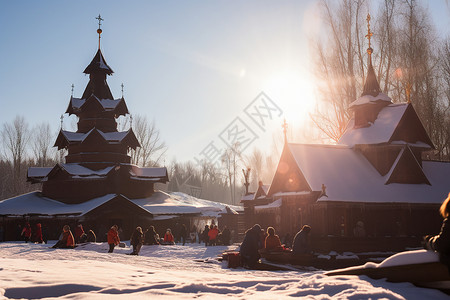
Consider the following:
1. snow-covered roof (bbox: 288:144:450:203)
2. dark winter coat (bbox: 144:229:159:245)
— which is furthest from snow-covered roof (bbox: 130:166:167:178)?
snow-covered roof (bbox: 288:144:450:203)

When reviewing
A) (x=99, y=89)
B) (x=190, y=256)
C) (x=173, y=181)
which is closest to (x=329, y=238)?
(x=190, y=256)

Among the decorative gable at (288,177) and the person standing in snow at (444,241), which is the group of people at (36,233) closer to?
the decorative gable at (288,177)

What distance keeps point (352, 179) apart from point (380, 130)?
17.8 ft

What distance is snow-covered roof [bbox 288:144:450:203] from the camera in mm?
26266

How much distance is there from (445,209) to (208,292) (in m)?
3.80

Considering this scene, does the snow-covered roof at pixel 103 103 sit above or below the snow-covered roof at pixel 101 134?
above

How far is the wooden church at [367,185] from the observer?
2581 centimetres

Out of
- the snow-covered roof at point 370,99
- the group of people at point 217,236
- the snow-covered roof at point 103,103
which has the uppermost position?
the snow-covered roof at point 103,103

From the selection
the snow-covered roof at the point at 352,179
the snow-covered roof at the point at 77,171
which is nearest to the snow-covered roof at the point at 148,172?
the snow-covered roof at the point at 77,171

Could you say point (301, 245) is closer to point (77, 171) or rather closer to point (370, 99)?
point (370, 99)

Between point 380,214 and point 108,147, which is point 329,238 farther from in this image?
point 108,147

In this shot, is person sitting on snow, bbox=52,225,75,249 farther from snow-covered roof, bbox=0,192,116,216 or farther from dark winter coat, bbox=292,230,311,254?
snow-covered roof, bbox=0,192,116,216

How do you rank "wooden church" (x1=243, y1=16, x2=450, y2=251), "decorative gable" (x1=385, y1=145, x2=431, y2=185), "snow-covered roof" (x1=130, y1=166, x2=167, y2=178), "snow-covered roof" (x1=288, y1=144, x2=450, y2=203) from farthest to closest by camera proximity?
1. "snow-covered roof" (x1=130, y1=166, x2=167, y2=178)
2. "decorative gable" (x1=385, y1=145, x2=431, y2=185)
3. "snow-covered roof" (x1=288, y1=144, x2=450, y2=203)
4. "wooden church" (x1=243, y1=16, x2=450, y2=251)

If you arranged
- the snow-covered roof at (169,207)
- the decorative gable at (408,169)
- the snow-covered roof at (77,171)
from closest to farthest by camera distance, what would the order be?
1. the decorative gable at (408,169)
2. the snow-covered roof at (77,171)
3. the snow-covered roof at (169,207)
